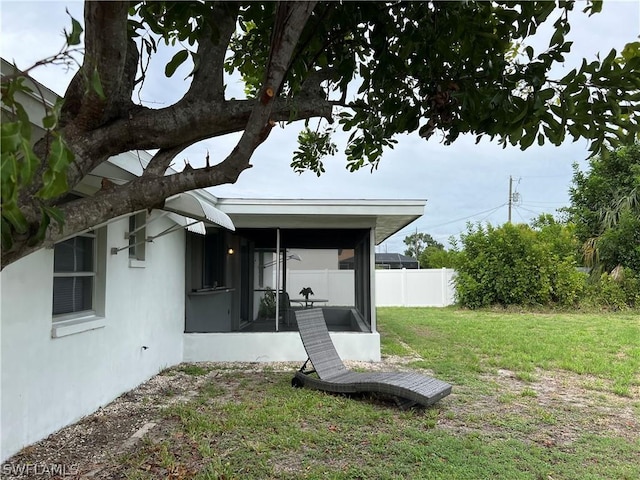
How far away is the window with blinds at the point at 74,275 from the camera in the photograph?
16.2ft

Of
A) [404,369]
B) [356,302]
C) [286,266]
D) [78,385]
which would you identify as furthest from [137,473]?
[356,302]

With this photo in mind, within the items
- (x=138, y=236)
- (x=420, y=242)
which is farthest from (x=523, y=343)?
(x=420, y=242)

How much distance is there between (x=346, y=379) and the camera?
6.05 metres

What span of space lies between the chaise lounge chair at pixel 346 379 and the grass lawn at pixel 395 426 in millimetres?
156

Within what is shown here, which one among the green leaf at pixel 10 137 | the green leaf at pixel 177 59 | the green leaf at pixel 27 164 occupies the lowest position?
the green leaf at pixel 27 164

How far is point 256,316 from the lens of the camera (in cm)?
1004

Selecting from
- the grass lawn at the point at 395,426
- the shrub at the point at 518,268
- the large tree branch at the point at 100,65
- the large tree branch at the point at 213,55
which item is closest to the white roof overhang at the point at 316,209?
the grass lawn at the point at 395,426

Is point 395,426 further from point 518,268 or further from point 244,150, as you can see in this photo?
point 518,268

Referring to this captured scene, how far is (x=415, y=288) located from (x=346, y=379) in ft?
51.3

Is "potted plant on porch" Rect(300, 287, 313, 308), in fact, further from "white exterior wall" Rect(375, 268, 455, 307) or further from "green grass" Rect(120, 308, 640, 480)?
"white exterior wall" Rect(375, 268, 455, 307)

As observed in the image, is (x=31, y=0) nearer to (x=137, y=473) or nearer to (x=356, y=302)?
(x=137, y=473)

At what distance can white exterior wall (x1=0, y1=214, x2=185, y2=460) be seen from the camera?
3.91 meters

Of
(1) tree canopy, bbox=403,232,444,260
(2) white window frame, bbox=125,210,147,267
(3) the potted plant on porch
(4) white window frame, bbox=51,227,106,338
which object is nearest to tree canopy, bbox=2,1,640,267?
(4) white window frame, bbox=51,227,106,338

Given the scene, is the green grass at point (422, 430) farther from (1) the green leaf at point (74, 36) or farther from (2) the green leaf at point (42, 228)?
(1) the green leaf at point (74, 36)
